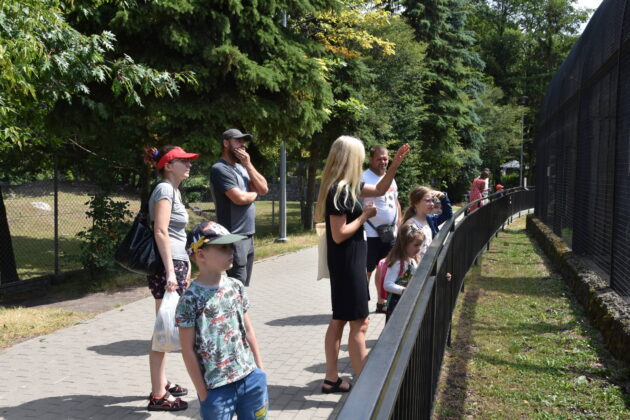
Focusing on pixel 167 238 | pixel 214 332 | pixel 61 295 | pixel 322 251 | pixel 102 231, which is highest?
pixel 167 238

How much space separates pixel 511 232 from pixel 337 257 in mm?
14925

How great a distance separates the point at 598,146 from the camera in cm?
821

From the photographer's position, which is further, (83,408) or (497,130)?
(497,130)

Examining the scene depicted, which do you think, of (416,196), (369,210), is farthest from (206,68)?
(369,210)

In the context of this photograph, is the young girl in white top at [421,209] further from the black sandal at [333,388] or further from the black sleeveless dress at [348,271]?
the black sandal at [333,388]

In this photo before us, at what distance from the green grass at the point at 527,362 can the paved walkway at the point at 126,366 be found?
95 centimetres

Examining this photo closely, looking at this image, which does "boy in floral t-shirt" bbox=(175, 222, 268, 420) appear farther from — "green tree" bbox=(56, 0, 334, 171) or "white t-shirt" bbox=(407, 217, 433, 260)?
"green tree" bbox=(56, 0, 334, 171)

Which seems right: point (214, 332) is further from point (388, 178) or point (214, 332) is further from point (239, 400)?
point (388, 178)

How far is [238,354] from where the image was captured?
3.11 meters

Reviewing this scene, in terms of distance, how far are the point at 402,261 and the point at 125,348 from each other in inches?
120

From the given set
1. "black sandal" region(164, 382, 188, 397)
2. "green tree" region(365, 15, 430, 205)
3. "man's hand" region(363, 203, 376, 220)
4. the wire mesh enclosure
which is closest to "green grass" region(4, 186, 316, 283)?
"black sandal" region(164, 382, 188, 397)

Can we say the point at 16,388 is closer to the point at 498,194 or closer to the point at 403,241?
the point at 403,241

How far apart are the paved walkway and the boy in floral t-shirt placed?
110 cm

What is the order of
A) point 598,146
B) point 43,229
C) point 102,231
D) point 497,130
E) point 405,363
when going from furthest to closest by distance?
point 497,130 < point 43,229 < point 102,231 < point 598,146 < point 405,363
